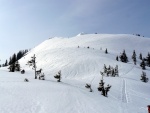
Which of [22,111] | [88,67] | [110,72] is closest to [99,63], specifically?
[88,67]

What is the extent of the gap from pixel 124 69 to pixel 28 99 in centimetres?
9392

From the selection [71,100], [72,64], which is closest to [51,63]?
[72,64]

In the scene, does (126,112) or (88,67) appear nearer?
(126,112)

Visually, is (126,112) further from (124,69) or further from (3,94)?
(124,69)

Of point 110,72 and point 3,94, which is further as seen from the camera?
point 110,72

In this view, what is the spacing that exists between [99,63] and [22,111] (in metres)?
105

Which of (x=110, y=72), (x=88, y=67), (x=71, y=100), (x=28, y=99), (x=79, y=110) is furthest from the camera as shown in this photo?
(x=88, y=67)

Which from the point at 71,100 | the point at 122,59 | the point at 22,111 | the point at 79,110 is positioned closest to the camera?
the point at 22,111

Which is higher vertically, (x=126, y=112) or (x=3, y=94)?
(x=3, y=94)

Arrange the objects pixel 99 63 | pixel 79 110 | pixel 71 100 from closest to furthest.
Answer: pixel 79 110, pixel 71 100, pixel 99 63

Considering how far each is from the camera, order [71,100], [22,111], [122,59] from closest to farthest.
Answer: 1. [22,111]
2. [71,100]
3. [122,59]

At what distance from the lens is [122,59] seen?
148 metres

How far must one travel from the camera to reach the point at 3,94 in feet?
92.8

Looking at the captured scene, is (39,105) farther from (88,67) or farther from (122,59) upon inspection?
(122,59)
